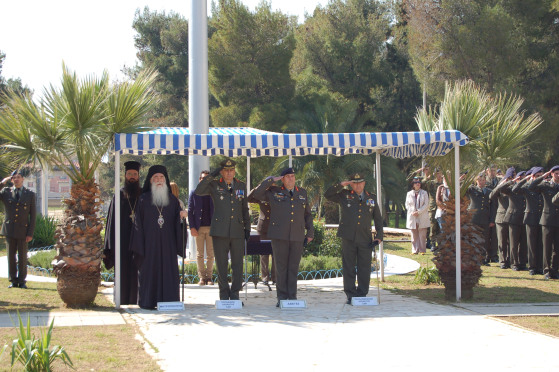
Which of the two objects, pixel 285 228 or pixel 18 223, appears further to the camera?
pixel 18 223

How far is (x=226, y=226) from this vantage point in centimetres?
966

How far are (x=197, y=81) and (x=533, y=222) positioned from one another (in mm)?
7912

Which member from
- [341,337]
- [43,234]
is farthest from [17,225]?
[43,234]

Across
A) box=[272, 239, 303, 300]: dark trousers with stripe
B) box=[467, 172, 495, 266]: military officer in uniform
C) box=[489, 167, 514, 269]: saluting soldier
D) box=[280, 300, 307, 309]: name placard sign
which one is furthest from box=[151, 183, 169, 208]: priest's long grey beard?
box=[467, 172, 495, 266]: military officer in uniform

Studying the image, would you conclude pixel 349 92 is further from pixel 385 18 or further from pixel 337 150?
pixel 337 150

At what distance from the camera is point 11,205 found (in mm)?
11617

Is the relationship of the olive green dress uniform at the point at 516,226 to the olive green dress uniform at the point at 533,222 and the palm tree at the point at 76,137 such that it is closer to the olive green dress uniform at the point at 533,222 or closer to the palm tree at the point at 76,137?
the olive green dress uniform at the point at 533,222

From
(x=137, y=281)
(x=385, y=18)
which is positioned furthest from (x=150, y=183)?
(x=385, y=18)

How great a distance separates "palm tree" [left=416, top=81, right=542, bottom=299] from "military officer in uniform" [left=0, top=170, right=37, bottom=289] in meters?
6.99

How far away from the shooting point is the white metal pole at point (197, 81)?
50.0 ft

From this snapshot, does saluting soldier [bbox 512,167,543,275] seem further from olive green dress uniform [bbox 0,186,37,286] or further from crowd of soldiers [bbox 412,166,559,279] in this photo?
olive green dress uniform [bbox 0,186,37,286]

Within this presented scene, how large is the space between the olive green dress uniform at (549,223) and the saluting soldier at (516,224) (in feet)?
2.35

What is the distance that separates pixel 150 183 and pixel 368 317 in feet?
11.8

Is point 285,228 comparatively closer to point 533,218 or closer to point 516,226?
point 533,218
